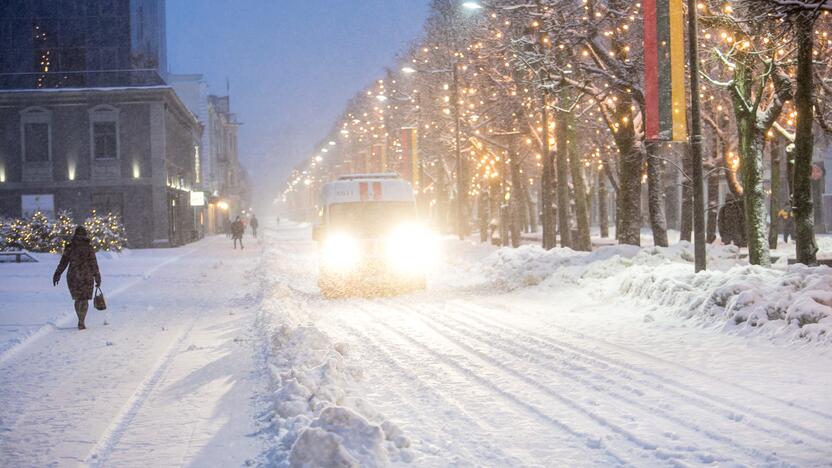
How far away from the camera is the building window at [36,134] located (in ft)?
163

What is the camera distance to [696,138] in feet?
51.6

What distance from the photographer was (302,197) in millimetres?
173375

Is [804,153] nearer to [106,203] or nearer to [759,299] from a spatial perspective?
[759,299]

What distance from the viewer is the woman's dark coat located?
14.9 metres

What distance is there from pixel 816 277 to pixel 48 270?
24186 mm

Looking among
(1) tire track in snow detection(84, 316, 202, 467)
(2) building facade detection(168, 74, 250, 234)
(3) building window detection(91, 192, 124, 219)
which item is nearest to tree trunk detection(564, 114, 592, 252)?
(1) tire track in snow detection(84, 316, 202, 467)

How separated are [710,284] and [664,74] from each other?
429cm

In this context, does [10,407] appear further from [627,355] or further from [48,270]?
[48,270]

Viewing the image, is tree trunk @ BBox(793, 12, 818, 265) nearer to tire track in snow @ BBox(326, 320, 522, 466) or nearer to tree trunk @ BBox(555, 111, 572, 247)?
tire track in snow @ BBox(326, 320, 522, 466)

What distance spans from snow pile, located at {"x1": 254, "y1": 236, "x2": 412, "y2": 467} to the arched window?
4107cm

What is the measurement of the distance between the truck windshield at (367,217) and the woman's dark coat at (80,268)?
275 inches

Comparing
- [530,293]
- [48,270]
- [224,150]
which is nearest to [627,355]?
[530,293]

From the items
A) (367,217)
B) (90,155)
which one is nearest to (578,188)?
(367,217)

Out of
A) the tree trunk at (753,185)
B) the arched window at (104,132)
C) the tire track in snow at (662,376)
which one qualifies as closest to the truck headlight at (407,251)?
the tire track in snow at (662,376)
